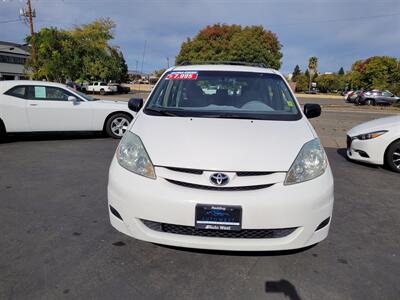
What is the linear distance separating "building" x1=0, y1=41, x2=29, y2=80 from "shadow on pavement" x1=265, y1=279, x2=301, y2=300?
6628 cm

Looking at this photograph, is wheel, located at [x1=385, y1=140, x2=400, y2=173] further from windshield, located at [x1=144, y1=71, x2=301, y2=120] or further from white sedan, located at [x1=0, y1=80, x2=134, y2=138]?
white sedan, located at [x1=0, y1=80, x2=134, y2=138]

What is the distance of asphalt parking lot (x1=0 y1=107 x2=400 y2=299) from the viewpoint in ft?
8.07

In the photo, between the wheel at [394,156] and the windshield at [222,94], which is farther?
the wheel at [394,156]

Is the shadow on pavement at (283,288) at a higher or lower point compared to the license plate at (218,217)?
lower

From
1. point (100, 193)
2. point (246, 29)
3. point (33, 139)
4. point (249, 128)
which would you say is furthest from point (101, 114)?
point (246, 29)

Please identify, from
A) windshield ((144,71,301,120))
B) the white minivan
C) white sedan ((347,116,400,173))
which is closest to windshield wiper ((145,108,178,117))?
windshield ((144,71,301,120))

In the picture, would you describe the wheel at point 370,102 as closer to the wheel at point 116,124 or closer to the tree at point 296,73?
the wheel at point 116,124

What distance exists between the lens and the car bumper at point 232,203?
7.89ft

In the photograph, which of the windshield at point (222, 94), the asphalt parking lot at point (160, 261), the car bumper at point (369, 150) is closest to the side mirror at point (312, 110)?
the windshield at point (222, 94)

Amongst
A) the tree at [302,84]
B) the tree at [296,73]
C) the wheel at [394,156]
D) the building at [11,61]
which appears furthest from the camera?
the tree at [296,73]

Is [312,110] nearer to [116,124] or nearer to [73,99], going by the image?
[116,124]

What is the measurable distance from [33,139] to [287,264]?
7410 mm

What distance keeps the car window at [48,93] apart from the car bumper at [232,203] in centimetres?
635

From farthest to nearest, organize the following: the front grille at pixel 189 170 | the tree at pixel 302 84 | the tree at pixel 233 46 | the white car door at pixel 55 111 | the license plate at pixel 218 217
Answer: the tree at pixel 302 84 < the tree at pixel 233 46 < the white car door at pixel 55 111 < the front grille at pixel 189 170 < the license plate at pixel 218 217
